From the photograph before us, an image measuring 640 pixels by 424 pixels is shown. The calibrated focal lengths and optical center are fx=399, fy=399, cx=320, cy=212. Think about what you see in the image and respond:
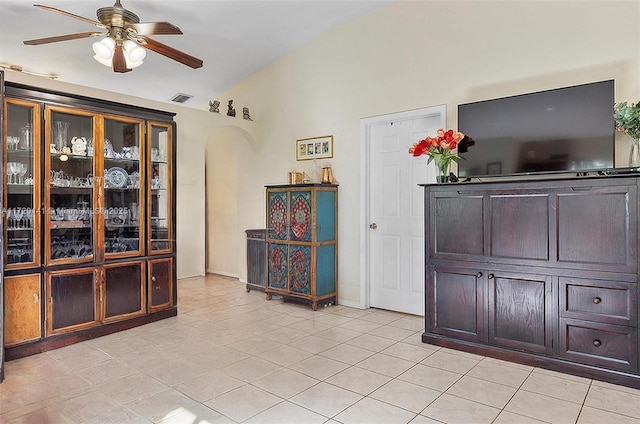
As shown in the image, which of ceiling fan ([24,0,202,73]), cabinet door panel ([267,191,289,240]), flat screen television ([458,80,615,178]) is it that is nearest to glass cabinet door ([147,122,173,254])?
ceiling fan ([24,0,202,73])

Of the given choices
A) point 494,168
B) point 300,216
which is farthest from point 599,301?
point 300,216

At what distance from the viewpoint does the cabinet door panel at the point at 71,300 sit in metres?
3.49

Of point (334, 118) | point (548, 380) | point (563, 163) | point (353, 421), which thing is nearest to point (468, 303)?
point (548, 380)

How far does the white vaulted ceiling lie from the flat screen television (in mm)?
2037

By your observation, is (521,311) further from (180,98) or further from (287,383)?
(180,98)

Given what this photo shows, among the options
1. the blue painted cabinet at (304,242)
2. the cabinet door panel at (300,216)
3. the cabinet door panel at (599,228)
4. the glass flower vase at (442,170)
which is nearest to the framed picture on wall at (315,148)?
the blue painted cabinet at (304,242)

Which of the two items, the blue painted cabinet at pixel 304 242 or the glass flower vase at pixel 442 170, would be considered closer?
the glass flower vase at pixel 442 170

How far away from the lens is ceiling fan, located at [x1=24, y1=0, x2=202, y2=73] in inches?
120

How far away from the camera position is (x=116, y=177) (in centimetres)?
402

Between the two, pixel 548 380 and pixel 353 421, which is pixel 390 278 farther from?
pixel 353 421

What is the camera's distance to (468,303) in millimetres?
3453

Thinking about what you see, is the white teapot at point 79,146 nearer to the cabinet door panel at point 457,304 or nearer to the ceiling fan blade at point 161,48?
the ceiling fan blade at point 161,48

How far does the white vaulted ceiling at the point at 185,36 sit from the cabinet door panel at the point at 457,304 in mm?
3197

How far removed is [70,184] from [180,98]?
319 cm
